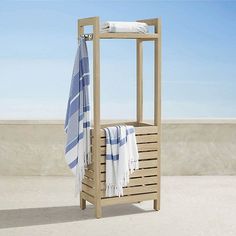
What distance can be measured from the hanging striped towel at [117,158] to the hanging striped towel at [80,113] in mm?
156

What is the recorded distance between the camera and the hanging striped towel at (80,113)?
158 inches

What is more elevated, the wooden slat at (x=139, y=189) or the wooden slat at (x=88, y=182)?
the wooden slat at (x=88, y=182)

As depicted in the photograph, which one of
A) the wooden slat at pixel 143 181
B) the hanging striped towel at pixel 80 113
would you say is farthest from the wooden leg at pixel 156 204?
the hanging striped towel at pixel 80 113

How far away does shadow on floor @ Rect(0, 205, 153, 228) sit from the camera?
3959 mm

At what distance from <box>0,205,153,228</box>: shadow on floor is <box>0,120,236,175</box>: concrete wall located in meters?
1.06

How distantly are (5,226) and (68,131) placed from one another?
76cm

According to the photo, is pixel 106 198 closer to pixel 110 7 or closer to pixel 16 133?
pixel 16 133

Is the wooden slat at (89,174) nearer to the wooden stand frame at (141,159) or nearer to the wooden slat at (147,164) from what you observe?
the wooden stand frame at (141,159)

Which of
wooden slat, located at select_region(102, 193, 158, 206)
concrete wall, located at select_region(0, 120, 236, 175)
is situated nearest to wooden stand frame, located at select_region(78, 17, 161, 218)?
wooden slat, located at select_region(102, 193, 158, 206)

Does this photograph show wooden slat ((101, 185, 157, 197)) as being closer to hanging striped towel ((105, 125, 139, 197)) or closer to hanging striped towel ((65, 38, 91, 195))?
hanging striped towel ((105, 125, 139, 197))

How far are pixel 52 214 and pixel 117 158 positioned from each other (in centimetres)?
62

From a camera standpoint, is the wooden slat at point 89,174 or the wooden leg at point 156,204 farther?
the wooden leg at point 156,204

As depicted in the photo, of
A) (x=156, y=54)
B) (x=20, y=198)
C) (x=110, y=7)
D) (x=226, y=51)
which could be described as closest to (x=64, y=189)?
(x=20, y=198)

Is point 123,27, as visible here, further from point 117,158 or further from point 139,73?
point 117,158
